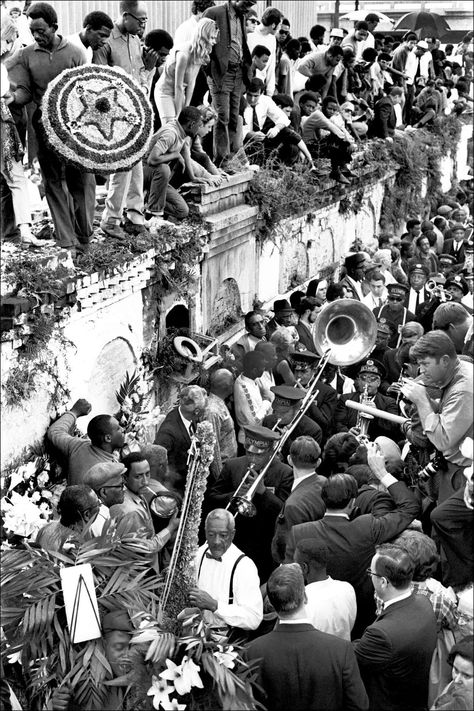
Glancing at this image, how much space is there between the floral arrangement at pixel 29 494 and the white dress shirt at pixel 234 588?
1.22 metres

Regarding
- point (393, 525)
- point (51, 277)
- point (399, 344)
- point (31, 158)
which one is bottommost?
point (399, 344)

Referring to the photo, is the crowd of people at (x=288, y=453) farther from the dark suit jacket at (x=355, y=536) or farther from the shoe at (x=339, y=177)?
the shoe at (x=339, y=177)

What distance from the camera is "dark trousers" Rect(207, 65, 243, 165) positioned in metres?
11.7

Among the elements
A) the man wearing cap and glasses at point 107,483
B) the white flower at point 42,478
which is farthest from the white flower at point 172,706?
the white flower at point 42,478

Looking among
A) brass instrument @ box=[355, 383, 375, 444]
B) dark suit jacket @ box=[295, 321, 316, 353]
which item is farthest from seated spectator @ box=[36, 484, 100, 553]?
dark suit jacket @ box=[295, 321, 316, 353]

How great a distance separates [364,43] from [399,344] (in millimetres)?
10788

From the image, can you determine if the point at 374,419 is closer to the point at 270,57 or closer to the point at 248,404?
the point at 248,404

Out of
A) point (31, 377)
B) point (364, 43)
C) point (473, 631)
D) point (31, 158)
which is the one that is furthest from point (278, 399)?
point (364, 43)

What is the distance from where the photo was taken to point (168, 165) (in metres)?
9.85

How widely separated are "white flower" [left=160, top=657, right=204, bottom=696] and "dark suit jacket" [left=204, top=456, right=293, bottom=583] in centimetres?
213

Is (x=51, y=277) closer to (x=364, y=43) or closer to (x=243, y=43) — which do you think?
(x=243, y=43)

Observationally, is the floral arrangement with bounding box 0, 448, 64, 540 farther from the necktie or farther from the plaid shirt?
the necktie

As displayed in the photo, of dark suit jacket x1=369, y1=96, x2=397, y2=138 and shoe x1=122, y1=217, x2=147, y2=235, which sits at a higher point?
shoe x1=122, y1=217, x2=147, y2=235

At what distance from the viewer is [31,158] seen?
851 centimetres
